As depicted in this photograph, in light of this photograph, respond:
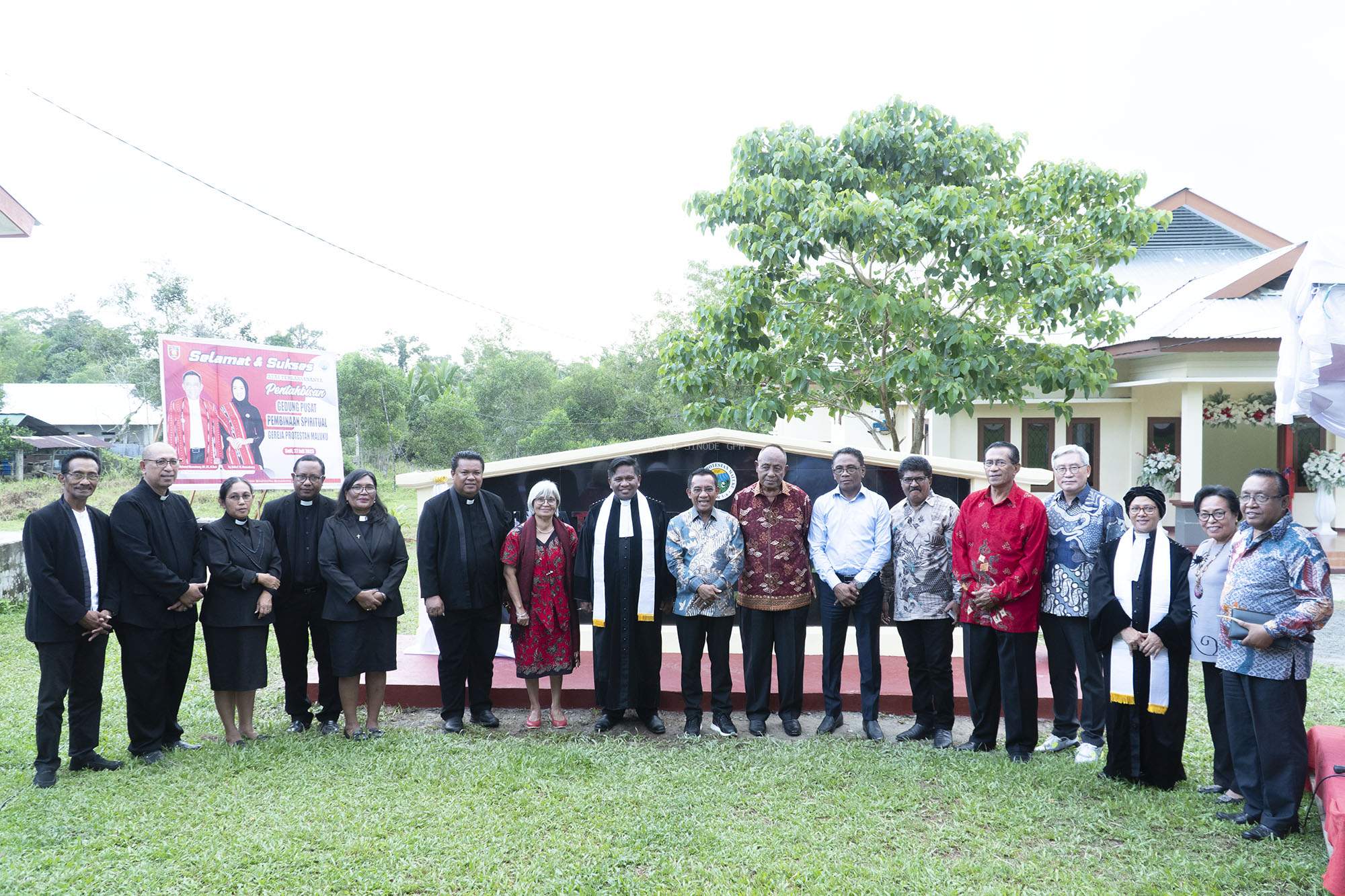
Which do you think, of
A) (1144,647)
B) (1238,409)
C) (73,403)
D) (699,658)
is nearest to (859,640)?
(699,658)

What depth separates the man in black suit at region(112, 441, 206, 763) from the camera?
5.09m

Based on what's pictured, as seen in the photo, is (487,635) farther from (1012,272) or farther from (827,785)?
(1012,272)

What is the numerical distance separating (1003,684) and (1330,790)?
5.43 ft

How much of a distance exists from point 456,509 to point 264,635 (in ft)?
4.34

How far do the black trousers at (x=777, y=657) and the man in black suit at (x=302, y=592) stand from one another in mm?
2566

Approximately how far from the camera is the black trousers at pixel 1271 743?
3979 mm

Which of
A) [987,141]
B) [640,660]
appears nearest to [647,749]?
[640,660]

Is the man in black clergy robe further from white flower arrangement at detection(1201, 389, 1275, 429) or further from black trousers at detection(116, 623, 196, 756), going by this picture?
white flower arrangement at detection(1201, 389, 1275, 429)

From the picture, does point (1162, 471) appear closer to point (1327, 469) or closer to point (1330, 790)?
point (1327, 469)

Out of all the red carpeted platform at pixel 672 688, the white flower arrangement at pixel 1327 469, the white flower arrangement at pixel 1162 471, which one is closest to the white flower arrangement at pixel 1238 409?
the white flower arrangement at pixel 1162 471

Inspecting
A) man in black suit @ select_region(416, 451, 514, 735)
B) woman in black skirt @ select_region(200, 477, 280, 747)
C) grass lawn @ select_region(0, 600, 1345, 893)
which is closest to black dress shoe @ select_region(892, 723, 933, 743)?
grass lawn @ select_region(0, 600, 1345, 893)

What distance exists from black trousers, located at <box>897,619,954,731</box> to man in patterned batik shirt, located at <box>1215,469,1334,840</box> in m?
1.63

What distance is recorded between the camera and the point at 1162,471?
13750mm

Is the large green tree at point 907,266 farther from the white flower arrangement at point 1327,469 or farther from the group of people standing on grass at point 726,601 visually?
the white flower arrangement at point 1327,469
